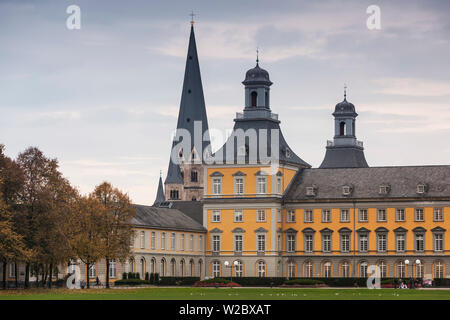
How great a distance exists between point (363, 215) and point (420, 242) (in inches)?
302

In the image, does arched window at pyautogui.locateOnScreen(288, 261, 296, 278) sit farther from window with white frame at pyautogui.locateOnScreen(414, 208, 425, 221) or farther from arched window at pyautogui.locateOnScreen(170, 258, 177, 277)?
window with white frame at pyautogui.locateOnScreen(414, 208, 425, 221)

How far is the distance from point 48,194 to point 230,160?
136 ft

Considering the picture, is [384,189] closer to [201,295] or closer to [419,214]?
[419,214]

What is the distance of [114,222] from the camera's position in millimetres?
113875

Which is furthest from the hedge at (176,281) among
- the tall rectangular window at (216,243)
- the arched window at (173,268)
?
the tall rectangular window at (216,243)

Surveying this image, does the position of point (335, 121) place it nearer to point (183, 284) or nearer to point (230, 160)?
point (230, 160)

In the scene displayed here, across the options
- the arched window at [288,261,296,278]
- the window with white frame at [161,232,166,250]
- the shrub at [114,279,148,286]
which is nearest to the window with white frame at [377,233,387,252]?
the arched window at [288,261,296,278]

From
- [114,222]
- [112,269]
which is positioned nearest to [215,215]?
[112,269]

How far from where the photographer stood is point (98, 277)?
123250mm

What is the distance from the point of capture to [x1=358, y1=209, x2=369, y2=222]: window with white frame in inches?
5408

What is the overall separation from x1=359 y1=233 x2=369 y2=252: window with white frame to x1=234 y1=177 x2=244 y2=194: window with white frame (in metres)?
15.7

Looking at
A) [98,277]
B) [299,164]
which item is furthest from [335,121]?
[98,277]

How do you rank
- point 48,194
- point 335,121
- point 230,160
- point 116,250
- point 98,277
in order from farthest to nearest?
point 335,121
point 230,160
point 98,277
point 116,250
point 48,194

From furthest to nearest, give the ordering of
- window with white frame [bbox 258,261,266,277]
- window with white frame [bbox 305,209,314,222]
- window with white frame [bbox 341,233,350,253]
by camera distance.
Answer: window with white frame [bbox 305,209,314,222]
window with white frame [bbox 258,261,266,277]
window with white frame [bbox 341,233,350,253]
